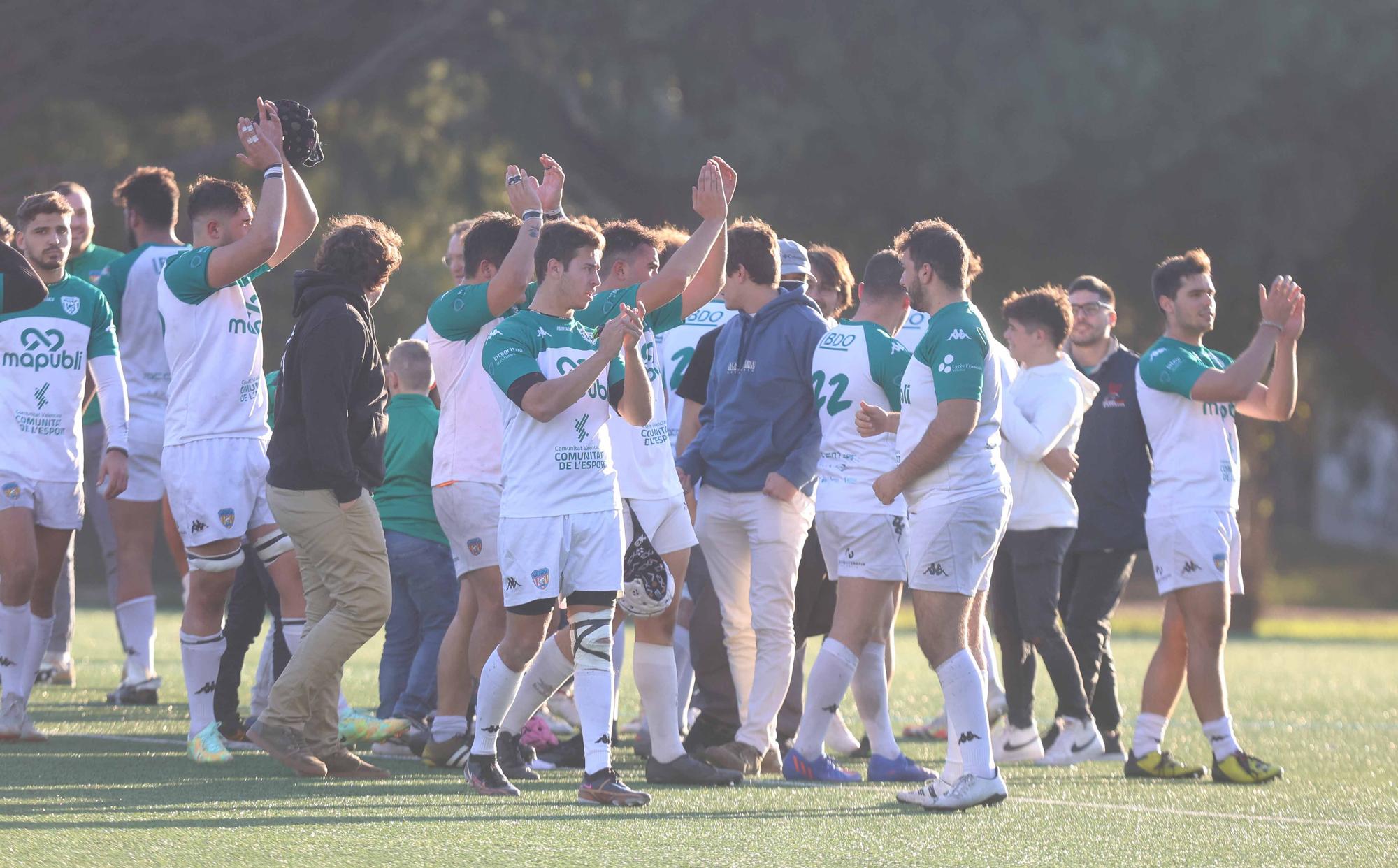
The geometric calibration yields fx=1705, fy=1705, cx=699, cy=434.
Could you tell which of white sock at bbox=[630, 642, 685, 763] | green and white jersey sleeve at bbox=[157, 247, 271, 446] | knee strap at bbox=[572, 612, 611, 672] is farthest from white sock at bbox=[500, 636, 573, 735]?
green and white jersey sleeve at bbox=[157, 247, 271, 446]

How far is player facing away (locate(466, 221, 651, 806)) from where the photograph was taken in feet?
19.0

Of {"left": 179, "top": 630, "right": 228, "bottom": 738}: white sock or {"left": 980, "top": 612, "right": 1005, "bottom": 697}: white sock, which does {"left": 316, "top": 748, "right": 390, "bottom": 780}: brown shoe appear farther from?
{"left": 980, "top": 612, "right": 1005, "bottom": 697}: white sock

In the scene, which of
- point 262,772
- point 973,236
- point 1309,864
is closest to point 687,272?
point 262,772

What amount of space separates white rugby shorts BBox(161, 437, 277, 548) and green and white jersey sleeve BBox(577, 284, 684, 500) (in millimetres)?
1346

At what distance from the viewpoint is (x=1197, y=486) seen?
7.31 meters

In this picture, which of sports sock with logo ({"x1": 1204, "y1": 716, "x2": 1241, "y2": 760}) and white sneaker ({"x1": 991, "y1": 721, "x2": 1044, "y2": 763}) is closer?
sports sock with logo ({"x1": 1204, "y1": 716, "x2": 1241, "y2": 760})

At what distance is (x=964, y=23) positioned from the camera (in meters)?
20.1

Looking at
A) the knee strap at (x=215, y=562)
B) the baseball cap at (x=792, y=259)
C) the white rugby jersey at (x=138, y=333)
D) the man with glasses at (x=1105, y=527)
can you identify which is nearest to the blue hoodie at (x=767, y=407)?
the baseball cap at (x=792, y=259)

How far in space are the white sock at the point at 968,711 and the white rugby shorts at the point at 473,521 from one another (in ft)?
6.15

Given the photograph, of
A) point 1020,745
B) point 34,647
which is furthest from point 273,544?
point 1020,745

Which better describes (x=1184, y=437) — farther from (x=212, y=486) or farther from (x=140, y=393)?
(x=140, y=393)

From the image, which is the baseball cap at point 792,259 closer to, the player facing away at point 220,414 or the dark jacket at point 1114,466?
the dark jacket at point 1114,466

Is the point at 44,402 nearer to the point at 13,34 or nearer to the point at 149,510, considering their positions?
the point at 149,510

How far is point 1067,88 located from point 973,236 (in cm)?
207
